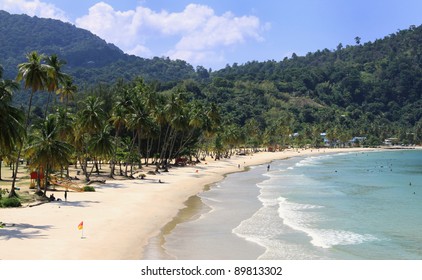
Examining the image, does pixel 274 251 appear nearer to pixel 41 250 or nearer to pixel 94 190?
pixel 41 250

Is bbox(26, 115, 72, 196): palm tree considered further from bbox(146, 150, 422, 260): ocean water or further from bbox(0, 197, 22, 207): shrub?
bbox(146, 150, 422, 260): ocean water

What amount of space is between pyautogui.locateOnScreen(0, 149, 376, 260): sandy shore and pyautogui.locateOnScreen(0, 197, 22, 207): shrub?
3.70 ft

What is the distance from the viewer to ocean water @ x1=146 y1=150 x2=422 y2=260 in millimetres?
27672

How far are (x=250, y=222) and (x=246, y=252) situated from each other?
10324 millimetres

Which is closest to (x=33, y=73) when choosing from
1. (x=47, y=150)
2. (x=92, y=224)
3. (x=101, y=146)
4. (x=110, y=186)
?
(x=47, y=150)

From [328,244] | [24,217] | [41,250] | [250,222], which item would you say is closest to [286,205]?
[250,222]

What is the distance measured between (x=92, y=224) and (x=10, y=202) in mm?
8977

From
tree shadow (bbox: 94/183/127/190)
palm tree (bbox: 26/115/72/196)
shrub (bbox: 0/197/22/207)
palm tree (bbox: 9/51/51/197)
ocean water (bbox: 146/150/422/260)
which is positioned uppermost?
palm tree (bbox: 9/51/51/197)

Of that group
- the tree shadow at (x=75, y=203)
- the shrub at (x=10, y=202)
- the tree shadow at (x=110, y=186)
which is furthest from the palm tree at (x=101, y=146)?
the shrub at (x=10, y=202)

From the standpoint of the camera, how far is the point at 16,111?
104 ft

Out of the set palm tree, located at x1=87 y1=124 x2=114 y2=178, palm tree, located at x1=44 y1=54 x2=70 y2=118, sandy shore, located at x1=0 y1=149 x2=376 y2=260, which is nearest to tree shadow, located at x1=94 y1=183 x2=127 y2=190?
sandy shore, located at x1=0 y1=149 x2=376 y2=260

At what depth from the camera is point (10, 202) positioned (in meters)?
36.6

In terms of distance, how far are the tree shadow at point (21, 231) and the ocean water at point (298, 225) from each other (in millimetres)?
A: 7240
